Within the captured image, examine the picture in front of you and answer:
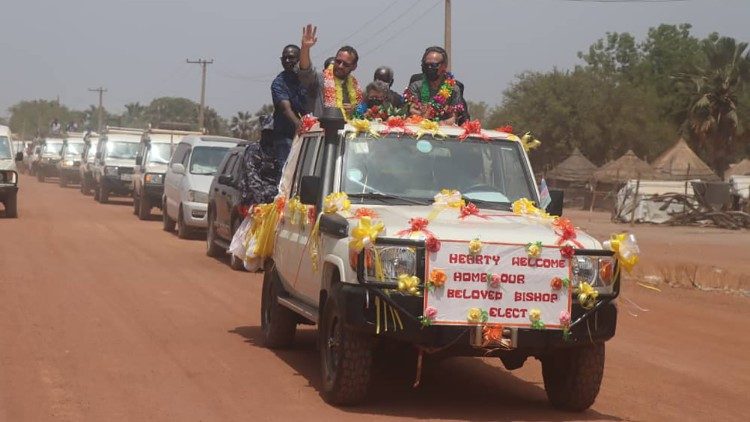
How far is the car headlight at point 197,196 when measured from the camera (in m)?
22.2

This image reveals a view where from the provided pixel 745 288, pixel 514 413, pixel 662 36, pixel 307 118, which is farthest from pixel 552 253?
pixel 662 36

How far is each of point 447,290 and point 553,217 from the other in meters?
1.31

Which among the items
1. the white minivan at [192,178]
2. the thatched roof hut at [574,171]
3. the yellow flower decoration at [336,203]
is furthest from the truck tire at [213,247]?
the thatched roof hut at [574,171]

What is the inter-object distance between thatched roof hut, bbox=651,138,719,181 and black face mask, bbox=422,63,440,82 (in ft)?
137

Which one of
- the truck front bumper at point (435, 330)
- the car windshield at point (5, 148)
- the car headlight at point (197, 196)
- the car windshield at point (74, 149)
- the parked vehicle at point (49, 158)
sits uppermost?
the car windshield at point (5, 148)

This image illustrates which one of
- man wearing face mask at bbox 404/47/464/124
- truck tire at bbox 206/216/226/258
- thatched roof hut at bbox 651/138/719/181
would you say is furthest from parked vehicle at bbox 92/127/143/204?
man wearing face mask at bbox 404/47/464/124

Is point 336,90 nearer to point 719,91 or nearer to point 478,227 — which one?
point 478,227

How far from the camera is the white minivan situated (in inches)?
878

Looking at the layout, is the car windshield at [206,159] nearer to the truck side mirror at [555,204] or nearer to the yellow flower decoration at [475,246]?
the truck side mirror at [555,204]

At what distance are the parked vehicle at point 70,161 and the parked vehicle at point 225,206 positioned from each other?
3147 centimetres

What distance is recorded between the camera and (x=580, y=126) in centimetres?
6769

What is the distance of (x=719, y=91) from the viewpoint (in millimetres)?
57688

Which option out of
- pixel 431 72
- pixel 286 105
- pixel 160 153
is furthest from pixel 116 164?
pixel 431 72

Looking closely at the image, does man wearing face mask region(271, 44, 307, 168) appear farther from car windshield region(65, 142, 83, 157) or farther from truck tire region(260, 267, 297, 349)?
car windshield region(65, 142, 83, 157)
